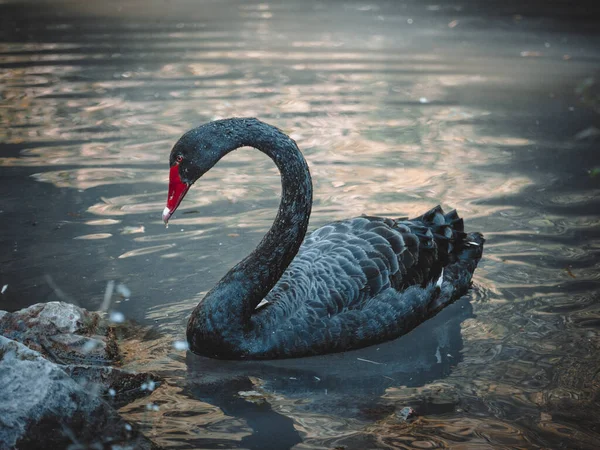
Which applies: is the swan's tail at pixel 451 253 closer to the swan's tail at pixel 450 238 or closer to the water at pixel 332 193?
the swan's tail at pixel 450 238

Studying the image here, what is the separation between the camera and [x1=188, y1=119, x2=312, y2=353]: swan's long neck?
4.18m

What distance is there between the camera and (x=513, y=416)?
149 inches

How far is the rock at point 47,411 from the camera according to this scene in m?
3.21

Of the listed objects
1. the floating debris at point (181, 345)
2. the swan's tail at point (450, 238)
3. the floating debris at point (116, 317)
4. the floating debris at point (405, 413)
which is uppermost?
the swan's tail at point (450, 238)

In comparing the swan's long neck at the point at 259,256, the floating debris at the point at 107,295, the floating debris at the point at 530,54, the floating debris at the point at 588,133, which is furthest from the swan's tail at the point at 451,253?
the floating debris at the point at 530,54

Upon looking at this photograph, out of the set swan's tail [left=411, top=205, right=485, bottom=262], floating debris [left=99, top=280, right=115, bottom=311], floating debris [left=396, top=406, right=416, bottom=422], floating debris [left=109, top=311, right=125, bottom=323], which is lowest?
floating debris [left=396, top=406, right=416, bottom=422]

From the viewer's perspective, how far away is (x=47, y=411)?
3256mm

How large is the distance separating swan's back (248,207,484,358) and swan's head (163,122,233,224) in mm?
835

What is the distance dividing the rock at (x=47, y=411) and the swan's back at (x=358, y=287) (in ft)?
3.42

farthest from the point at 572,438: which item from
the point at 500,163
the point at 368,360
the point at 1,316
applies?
the point at 500,163

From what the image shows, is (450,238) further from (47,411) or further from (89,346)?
(47,411)

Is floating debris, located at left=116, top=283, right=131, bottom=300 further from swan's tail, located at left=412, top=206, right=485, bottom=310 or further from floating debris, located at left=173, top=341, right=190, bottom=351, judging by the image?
swan's tail, located at left=412, top=206, right=485, bottom=310

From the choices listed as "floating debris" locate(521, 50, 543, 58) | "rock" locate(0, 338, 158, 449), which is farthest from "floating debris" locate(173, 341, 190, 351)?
"floating debris" locate(521, 50, 543, 58)

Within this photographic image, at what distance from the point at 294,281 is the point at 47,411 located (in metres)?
1.61
